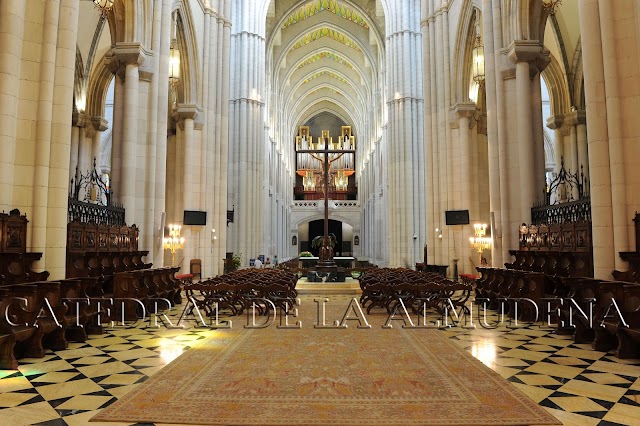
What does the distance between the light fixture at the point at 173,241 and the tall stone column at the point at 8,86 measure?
820 cm

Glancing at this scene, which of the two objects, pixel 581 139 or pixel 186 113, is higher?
pixel 186 113

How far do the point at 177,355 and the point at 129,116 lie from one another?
829 centimetres

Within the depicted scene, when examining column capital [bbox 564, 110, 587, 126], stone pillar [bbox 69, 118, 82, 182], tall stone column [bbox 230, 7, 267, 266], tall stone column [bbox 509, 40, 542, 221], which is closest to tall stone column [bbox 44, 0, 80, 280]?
tall stone column [bbox 509, 40, 542, 221]

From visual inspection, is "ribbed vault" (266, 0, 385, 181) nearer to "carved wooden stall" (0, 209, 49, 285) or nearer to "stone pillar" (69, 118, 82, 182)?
"stone pillar" (69, 118, 82, 182)

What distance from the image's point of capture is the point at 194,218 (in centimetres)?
1681

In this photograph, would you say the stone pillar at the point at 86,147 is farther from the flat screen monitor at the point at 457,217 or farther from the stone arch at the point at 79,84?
the flat screen monitor at the point at 457,217

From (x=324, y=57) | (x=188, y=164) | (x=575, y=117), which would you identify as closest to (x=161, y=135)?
(x=188, y=164)

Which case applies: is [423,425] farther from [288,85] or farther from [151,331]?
[288,85]

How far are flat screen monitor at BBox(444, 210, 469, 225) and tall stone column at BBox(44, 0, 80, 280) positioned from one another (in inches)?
485

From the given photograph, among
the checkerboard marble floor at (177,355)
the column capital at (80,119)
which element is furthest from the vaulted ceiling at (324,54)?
the checkerboard marble floor at (177,355)

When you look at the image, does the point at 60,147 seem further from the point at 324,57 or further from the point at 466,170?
the point at 324,57

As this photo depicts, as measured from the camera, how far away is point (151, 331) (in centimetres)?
773

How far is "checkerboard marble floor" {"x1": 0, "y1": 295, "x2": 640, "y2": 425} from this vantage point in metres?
3.85

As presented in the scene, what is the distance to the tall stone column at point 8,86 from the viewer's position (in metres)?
7.24
